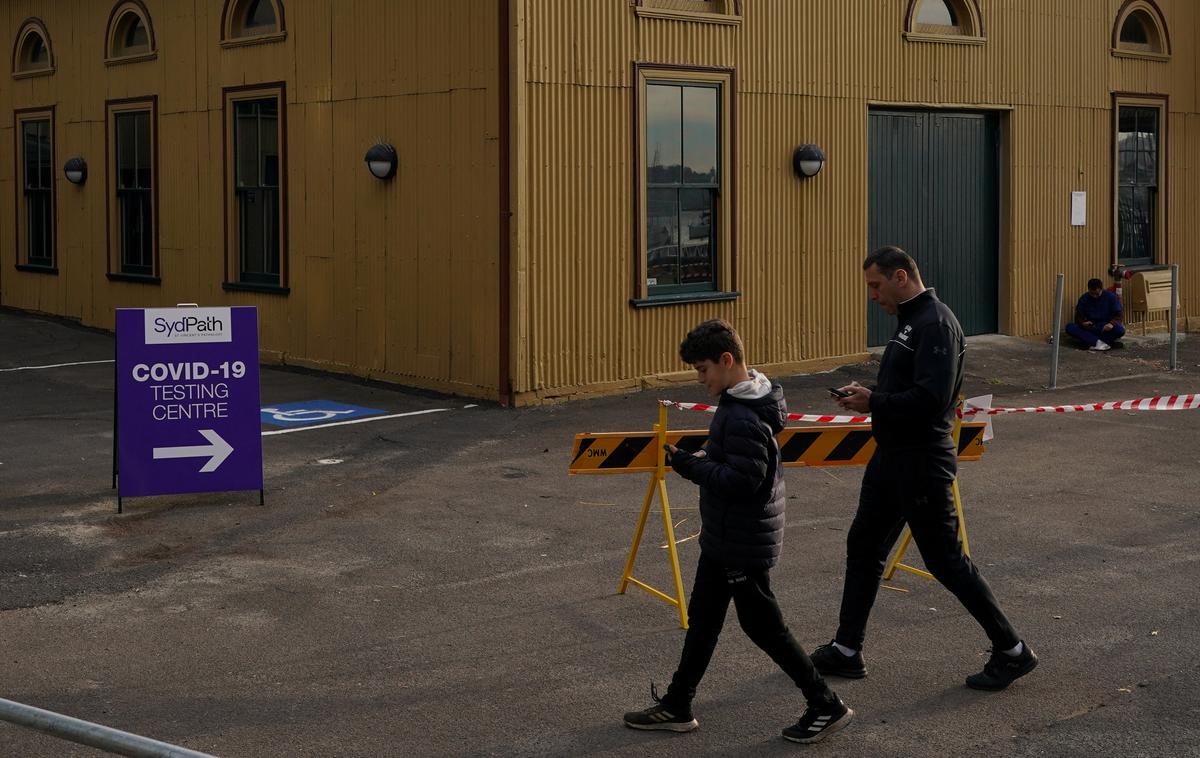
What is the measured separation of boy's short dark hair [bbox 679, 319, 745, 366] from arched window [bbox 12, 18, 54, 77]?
61.0 ft

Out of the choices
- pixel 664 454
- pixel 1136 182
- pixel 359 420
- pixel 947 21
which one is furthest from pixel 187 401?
pixel 1136 182

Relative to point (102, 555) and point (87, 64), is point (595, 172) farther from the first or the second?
point (87, 64)

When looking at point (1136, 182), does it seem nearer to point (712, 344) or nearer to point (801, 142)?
point (801, 142)

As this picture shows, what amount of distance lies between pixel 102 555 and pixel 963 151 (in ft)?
42.3

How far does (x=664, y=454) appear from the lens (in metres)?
8.12

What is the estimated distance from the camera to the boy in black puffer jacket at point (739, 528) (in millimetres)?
6074

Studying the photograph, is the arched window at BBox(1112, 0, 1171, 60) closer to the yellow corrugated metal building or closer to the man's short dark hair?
the yellow corrugated metal building

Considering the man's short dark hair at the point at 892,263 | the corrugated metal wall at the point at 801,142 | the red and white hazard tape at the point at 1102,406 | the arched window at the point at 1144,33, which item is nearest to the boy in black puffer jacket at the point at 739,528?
the man's short dark hair at the point at 892,263

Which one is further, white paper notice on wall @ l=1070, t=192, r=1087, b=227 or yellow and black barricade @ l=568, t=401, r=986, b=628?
white paper notice on wall @ l=1070, t=192, r=1087, b=227

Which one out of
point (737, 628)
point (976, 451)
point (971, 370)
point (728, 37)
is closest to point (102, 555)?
point (737, 628)

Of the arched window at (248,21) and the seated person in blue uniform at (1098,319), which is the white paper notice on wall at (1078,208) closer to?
the seated person in blue uniform at (1098,319)

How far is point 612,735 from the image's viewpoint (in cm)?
620

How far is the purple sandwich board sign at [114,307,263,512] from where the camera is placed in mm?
10484

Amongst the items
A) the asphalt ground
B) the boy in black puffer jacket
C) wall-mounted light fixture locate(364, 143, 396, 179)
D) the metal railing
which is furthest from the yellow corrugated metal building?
the metal railing
